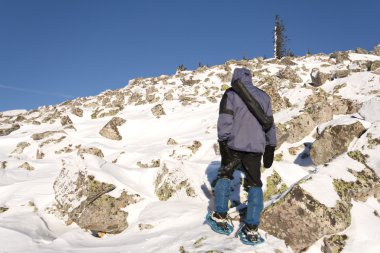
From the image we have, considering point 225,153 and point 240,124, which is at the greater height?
point 240,124

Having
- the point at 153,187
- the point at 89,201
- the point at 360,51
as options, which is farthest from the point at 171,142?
the point at 360,51

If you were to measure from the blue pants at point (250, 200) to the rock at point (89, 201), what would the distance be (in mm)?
2487

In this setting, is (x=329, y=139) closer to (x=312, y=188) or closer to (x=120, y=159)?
(x=312, y=188)

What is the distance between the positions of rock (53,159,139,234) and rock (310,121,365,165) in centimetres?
453

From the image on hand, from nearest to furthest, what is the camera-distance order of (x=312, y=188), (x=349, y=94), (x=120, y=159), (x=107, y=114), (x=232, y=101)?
(x=232, y=101), (x=312, y=188), (x=120, y=159), (x=349, y=94), (x=107, y=114)

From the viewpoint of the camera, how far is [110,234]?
679 cm

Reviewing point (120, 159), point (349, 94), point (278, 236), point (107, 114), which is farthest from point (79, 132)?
point (278, 236)

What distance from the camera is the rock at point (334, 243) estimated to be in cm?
504

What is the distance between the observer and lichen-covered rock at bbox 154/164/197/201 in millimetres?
7496

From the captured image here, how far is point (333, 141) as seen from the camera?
8.10m

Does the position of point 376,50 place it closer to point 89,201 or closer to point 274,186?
point 274,186

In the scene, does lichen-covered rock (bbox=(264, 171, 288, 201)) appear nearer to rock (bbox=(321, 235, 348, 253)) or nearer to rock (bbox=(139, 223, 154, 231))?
rock (bbox=(321, 235, 348, 253))

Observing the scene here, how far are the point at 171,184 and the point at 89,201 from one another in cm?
183

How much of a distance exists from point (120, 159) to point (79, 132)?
Answer: 5.90 meters
